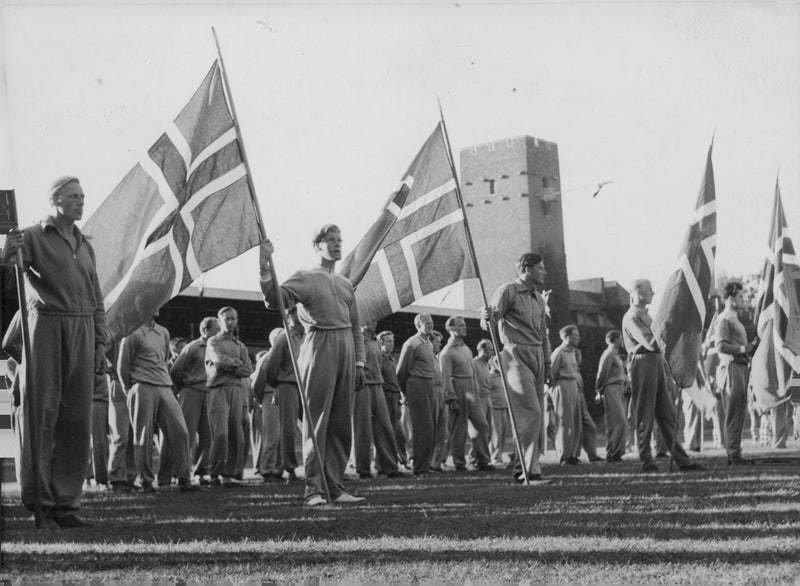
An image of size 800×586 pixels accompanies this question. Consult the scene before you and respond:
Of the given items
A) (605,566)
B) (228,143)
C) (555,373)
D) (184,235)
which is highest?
(228,143)

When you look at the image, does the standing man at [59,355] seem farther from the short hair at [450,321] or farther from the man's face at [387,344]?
the man's face at [387,344]

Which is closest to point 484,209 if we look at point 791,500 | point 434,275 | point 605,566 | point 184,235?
point 434,275

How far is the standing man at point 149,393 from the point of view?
997 cm

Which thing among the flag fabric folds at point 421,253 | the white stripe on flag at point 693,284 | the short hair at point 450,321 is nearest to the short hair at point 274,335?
the short hair at point 450,321

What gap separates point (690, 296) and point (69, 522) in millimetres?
4733

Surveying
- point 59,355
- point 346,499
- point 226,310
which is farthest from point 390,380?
point 59,355

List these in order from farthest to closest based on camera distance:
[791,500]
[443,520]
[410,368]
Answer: [410,368], [791,500], [443,520]

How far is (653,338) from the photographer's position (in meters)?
9.92

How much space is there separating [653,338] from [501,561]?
→ 13.5ft

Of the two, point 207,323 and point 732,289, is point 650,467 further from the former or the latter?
point 207,323

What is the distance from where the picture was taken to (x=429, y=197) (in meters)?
8.79

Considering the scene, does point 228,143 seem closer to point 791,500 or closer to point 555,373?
point 791,500

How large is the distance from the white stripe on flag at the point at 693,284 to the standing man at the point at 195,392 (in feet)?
15.2

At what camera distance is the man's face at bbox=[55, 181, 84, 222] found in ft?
22.9
